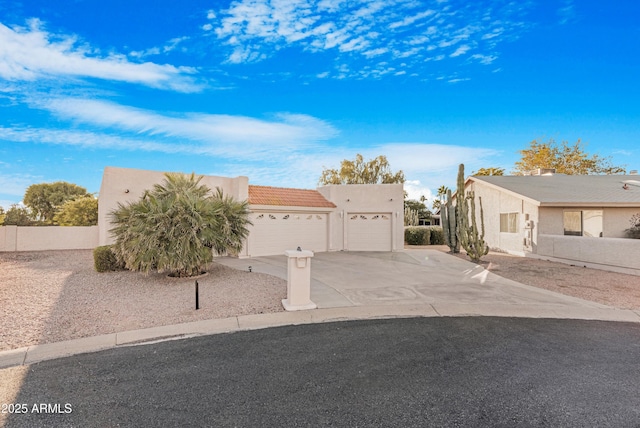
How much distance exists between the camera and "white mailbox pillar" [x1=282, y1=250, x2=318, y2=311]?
6938 millimetres

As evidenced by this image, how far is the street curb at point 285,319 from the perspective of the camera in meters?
4.82

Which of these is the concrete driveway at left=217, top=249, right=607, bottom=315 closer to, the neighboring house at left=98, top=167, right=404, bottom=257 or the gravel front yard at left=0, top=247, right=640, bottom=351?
the gravel front yard at left=0, top=247, right=640, bottom=351

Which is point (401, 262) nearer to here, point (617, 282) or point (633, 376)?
point (617, 282)

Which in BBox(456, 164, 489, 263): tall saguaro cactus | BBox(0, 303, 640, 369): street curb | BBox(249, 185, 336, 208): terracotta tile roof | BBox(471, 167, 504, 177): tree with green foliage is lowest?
BBox(0, 303, 640, 369): street curb

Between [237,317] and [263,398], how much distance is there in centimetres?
312

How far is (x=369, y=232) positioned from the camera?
1866 cm

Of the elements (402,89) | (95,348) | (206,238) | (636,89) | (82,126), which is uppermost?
(636,89)

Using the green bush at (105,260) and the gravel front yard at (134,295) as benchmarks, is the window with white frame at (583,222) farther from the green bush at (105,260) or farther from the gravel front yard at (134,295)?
the green bush at (105,260)

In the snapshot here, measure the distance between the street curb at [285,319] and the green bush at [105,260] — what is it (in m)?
6.56

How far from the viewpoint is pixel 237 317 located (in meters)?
6.38

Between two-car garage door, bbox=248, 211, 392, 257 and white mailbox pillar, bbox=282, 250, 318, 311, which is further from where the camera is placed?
two-car garage door, bbox=248, 211, 392, 257

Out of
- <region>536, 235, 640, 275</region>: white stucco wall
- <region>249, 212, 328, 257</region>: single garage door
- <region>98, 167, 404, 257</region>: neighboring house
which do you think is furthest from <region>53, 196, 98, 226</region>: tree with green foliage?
<region>536, 235, 640, 275</region>: white stucco wall

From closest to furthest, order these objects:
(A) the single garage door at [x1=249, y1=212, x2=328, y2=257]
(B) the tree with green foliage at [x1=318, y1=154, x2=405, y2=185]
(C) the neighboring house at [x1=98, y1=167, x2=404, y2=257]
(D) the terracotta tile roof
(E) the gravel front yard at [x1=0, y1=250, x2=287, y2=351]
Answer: (E) the gravel front yard at [x1=0, y1=250, x2=287, y2=351] < (C) the neighboring house at [x1=98, y1=167, x2=404, y2=257] < (A) the single garage door at [x1=249, y1=212, x2=328, y2=257] < (D) the terracotta tile roof < (B) the tree with green foliage at [x1=318, y1=154, x2=405, y2=185]

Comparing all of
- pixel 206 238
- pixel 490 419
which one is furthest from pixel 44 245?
pixel 490 419
